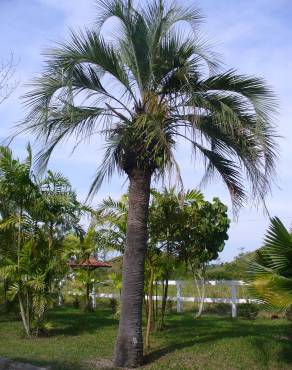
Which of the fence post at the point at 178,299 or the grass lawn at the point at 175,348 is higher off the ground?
the fence post at the point at 178,299

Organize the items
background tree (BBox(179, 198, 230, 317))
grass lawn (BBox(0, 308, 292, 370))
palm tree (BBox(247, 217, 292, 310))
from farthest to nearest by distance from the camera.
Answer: background tree (BBox(179, 198, 230, 317)), grass lawn (BBox(0, 308, 292, 370)), palm tree (BBox(247, 217, 292, 310))

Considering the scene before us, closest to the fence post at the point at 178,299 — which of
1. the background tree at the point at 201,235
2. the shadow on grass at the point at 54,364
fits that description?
the background tree at the point at 201,235

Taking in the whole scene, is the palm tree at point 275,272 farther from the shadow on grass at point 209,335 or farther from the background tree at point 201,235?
the background tree at point 201,235

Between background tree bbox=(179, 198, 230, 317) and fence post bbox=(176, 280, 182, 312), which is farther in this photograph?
fence post bbox=(176, 280, 182, 312)

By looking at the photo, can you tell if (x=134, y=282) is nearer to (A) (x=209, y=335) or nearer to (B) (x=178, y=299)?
(A) (x=209, y=335)

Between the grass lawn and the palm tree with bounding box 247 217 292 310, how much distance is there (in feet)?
6.51

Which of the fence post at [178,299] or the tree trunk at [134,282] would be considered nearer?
the tree trunk at [134,282]

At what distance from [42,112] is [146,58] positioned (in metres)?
2.04

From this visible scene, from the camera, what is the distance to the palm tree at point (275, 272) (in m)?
8.48

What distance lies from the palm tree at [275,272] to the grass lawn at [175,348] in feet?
6.51

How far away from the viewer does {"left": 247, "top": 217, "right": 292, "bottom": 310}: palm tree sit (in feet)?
27.8

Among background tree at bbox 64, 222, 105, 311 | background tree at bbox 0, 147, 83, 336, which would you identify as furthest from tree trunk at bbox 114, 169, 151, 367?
background tree at bbox 0, 147, 83, 336

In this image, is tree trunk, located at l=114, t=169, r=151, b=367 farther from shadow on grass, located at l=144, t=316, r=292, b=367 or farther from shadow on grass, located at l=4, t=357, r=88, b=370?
shadow on grass, located at l=4, t=357, r=88, b=370

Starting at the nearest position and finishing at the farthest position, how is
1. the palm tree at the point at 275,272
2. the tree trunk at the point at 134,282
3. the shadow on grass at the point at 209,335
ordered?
the palm tree at the point at 275,272, the tree trunk at the point at 134,282, the shadow on grass at the point at 209,335
